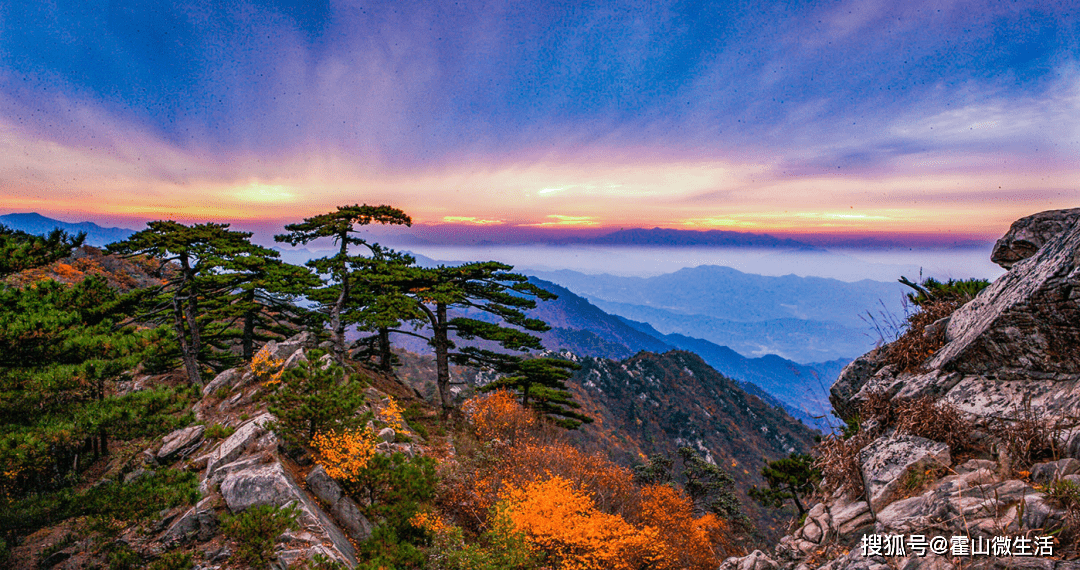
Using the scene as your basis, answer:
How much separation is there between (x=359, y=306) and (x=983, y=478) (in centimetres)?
2315

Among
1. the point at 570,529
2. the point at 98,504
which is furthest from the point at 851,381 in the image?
the point at 98,504

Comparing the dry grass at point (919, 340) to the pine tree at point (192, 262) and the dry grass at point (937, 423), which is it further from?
the pine tree at point (192, 262)

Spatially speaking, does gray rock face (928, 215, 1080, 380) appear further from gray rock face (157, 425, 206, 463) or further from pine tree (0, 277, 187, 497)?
gray rock face (157, 425, 206, 463)

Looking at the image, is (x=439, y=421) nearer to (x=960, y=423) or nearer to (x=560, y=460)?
(x=560, y=460)

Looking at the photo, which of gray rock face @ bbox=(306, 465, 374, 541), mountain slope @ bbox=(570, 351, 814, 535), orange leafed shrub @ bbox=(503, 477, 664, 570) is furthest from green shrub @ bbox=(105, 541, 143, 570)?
mountain slope @ bbox=(570, 351, 814, 535)

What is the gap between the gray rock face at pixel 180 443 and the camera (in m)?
12.4

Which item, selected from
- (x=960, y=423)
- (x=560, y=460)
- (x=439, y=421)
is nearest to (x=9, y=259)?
(x=439, y=421)

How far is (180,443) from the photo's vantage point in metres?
12.6

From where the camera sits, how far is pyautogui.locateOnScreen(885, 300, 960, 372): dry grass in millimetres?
8930

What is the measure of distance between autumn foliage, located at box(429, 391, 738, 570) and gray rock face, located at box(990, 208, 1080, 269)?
39.6 feet

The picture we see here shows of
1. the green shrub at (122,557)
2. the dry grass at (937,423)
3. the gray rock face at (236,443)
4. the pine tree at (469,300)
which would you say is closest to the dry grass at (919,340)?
the dry grass at (937,423)

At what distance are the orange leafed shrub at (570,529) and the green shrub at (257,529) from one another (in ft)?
19.1

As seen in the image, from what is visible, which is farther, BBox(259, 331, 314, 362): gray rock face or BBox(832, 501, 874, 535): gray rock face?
BBox(259, 331, 314, 362): gray rock face

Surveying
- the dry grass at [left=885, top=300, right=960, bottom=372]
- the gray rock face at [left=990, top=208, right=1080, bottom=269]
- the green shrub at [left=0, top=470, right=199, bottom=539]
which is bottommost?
the green shrub at [left=0, top=470, right=199, bottom=539]
